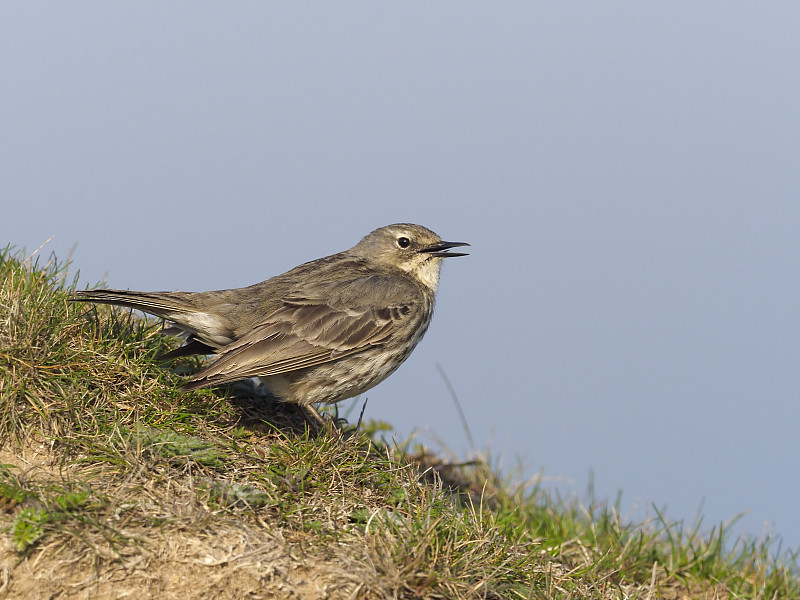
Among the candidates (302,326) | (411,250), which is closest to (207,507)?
(302,326)

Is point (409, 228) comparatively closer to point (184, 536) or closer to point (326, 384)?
point (326, 384)

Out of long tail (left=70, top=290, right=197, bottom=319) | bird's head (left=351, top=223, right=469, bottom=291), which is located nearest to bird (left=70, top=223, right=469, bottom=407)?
long tail (left=70, top=290, right=197, bottom=319)

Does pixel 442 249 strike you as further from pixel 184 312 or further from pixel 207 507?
pixel 207 507

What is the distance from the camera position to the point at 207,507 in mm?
5891

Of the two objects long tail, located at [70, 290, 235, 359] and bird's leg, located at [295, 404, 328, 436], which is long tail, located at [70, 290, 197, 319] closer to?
long tail, located at [70, 290, 235, 359]

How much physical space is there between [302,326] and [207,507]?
7.21 ft

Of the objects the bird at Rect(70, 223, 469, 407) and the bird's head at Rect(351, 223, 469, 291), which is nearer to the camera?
the bird at Rect(70, 223, 469, 407)

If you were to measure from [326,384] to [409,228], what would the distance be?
224 cm

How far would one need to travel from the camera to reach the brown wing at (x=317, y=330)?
23.8 feet

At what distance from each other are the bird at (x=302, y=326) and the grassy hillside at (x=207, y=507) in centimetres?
39

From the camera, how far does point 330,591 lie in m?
5.54

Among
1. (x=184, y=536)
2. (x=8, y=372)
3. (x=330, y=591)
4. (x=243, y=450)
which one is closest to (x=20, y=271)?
(x=8, y=372)

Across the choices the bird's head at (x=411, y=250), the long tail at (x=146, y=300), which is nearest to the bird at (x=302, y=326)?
the long tail at (x=146, y=300)

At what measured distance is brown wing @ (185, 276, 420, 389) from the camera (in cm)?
725
